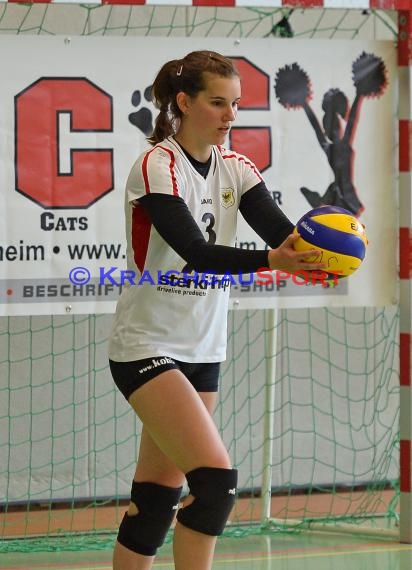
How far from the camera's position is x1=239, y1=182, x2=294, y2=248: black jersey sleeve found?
10.7 feet

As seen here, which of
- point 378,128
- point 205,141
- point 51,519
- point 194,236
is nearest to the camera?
point 194,236

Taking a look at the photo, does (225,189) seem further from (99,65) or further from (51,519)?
(51,519)

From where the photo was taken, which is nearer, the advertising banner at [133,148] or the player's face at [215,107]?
the player's face at [215,107]

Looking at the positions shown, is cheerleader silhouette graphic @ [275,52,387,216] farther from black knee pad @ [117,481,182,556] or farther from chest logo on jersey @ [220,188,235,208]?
black knee pad @ [117,481,182,556]

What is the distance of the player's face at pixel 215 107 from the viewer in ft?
10.5

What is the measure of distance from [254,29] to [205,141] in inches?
102

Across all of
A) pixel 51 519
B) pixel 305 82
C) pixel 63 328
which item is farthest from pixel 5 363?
pixel 305 82

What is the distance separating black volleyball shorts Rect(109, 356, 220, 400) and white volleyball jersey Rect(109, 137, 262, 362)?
2 cm

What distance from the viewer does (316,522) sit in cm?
514

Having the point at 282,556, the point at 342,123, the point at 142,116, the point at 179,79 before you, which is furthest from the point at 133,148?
the point at 282,556

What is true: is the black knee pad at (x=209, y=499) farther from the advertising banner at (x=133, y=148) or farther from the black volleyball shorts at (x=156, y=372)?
the advertising banner at (x=133, y=148)

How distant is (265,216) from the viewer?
3.31m


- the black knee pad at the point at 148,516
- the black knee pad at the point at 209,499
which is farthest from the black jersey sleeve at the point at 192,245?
the black knee pad at the point at 148,516

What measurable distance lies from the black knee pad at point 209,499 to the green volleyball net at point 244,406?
6.81 ft
